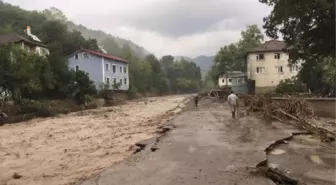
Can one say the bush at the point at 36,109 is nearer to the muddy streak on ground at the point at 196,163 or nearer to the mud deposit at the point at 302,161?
the muddy streak on ground at the point at 196,163

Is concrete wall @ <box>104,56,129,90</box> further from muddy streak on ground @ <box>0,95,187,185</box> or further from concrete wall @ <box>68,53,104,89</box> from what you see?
muddy streak on ground @ <box>0,95,187,185</box>

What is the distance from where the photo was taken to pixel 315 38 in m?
27.5

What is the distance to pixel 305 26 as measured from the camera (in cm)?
2648

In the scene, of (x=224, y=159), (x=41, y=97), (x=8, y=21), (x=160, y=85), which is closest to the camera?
(x=224, y=159)

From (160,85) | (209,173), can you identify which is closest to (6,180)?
(209,173)

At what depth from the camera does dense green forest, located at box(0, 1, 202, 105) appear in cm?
3466

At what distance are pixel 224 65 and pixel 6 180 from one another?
7183 centimetres

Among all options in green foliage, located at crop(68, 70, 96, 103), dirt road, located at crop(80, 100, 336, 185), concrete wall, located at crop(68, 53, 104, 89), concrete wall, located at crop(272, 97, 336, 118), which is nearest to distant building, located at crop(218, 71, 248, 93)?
concrete wall, located at crop(68, 53, 104, 89)

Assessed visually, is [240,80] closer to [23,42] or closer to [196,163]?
[23,42]

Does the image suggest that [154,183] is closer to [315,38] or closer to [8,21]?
[315,38]

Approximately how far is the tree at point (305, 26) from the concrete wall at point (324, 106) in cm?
546

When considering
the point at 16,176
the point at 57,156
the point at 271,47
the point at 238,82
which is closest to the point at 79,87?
the point at 238,82

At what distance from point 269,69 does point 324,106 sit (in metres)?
40.8

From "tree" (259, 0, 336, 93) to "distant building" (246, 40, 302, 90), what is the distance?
2956 cm
